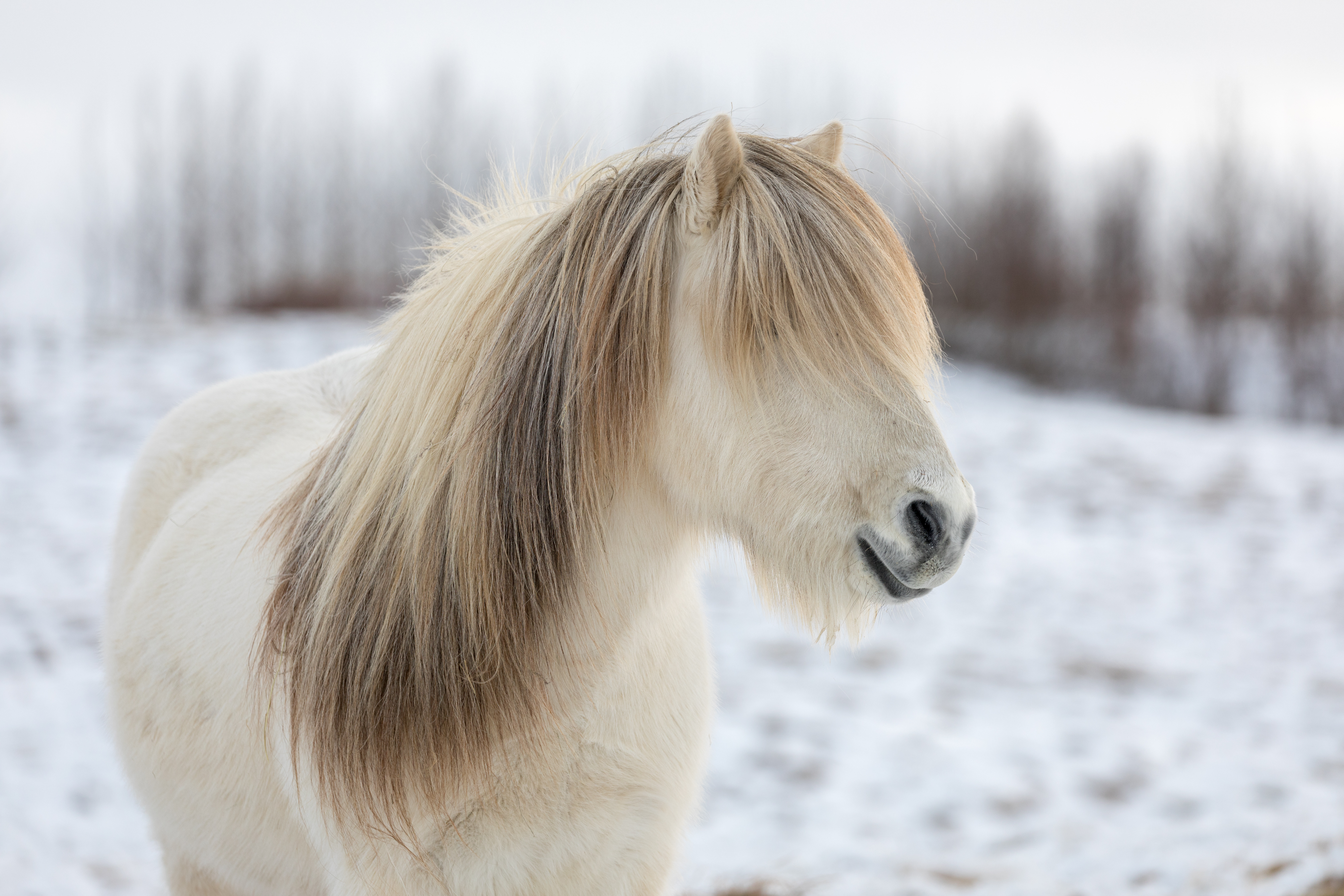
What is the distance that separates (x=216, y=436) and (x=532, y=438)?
1411 millimetres

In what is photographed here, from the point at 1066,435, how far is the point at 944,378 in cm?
1093

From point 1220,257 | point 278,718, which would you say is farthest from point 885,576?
point 1220,257

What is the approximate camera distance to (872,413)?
135 centimetres

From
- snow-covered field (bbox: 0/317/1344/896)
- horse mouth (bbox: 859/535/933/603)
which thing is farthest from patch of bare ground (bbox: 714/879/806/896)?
horse mouth (bbox: 859/535/933/603)

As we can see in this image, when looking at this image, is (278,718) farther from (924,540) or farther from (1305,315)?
(1305,315)

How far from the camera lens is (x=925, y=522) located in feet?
4.28

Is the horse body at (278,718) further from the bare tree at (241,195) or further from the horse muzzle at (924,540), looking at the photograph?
the bare tree at (241,195)

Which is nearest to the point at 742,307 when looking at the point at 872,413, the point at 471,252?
the point at 872,413

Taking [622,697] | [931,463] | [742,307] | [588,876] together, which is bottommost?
[588,876]

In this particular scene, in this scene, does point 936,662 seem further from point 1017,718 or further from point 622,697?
point 622,697

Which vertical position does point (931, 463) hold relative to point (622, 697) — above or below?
above

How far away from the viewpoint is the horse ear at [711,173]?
1358 millimetres

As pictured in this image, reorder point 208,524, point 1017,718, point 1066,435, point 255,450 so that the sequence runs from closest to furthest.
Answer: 1. point 208,524
2. point 255,450
3. point 1017,718
4. point 1066,435

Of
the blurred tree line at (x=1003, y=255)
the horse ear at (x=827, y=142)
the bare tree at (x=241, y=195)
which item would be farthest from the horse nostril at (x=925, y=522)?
the bare tree at (x=241, y=195)
